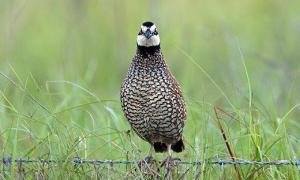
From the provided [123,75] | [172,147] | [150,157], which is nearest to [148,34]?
[150,157]

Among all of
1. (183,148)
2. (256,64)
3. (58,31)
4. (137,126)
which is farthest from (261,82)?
(58,31)

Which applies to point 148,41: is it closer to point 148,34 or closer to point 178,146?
point 148,34

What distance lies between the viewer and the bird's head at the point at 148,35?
6008mm

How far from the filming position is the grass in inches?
216

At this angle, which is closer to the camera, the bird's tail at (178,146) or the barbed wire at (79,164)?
the barbed wire at (79,164)

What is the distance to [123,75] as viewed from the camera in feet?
33.0

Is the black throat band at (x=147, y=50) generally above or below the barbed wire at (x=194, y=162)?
above

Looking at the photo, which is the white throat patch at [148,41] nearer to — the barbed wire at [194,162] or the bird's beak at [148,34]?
the bird's beak at [148,34]

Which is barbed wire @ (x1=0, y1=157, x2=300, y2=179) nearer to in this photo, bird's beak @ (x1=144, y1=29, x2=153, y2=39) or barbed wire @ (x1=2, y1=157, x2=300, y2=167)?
barbed wire @ (x1=2, y1=157, x2=300, y2=167)

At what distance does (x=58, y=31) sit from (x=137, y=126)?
642 centimetres

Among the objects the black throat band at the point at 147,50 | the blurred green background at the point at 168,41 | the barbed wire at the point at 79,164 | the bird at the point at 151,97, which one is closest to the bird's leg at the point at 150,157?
the bird at the point at 151,97

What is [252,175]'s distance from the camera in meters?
5.34

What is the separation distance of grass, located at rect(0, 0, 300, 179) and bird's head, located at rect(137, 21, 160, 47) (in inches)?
9.1

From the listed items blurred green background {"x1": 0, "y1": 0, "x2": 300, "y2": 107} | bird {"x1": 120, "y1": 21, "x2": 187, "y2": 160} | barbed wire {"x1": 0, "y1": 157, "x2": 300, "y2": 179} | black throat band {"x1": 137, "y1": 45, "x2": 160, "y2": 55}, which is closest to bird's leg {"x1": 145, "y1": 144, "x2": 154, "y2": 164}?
bird {"x1": 120, "y1": 21, "x2": 187, "y2": 160}
